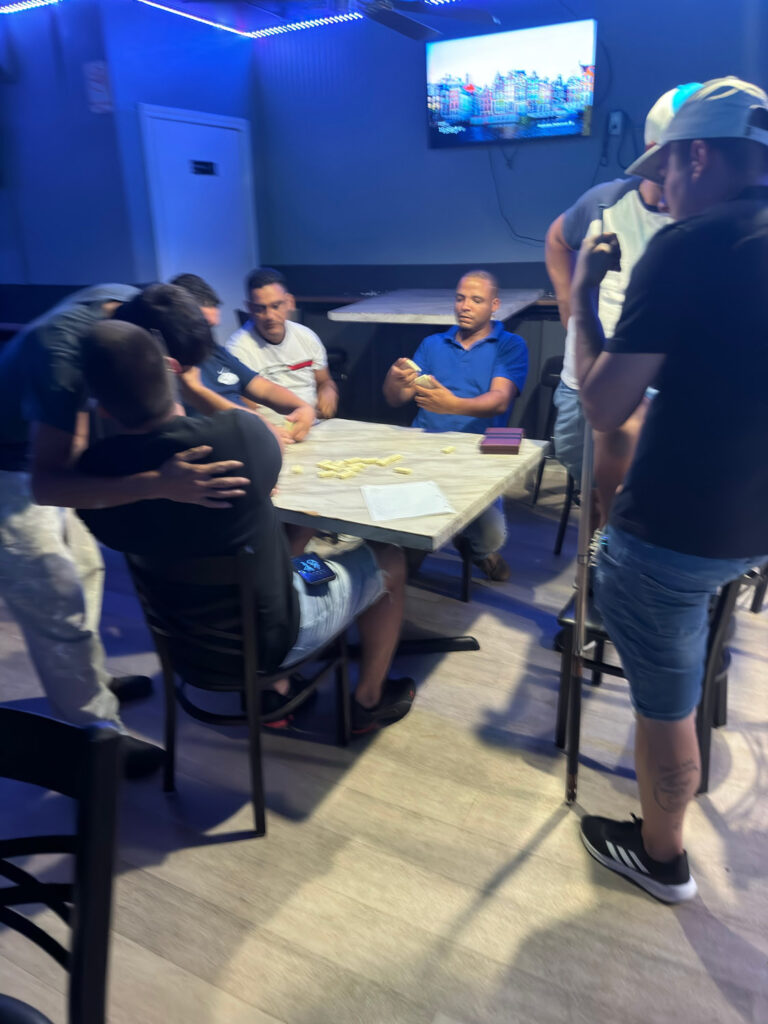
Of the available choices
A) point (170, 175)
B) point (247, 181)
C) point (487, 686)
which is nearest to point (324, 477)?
point (487, 686)

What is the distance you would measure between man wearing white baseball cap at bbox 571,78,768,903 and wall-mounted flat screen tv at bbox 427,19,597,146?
3.46 m

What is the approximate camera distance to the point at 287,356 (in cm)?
293

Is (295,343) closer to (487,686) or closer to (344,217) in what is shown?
(487,686)

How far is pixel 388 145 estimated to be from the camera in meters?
4.85

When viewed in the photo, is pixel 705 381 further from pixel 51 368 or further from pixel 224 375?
pixel 224 375

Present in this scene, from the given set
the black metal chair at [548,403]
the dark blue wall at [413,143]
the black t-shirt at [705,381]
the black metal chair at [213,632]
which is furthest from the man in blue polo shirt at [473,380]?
the dark blue wall at [413,143]

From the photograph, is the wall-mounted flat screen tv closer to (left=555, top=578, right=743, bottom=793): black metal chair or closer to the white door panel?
the white door panel

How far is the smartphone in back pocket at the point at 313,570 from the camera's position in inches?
65.4

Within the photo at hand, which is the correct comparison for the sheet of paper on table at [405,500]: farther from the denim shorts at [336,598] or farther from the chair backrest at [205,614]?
the chair backrest at [205,614]

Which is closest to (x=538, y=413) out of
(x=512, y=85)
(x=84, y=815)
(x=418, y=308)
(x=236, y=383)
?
(x=418, y=308)

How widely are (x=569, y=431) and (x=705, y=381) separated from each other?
1.27 metres

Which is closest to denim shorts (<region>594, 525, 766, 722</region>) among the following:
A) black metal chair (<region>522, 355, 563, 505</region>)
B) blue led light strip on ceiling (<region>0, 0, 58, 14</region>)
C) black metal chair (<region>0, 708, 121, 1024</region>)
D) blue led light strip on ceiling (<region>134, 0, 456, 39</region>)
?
black metal chair (<region>0, 708, 121, 1024</region>)

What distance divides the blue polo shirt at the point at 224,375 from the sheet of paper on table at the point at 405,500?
2.83 ft

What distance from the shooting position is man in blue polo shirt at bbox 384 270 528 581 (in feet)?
8.54
